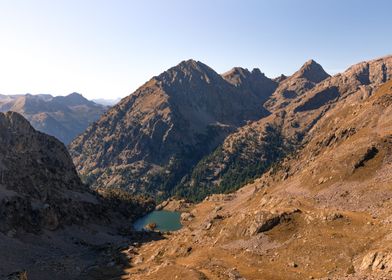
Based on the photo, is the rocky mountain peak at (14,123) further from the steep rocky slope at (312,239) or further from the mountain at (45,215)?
the steep rocky slope at (312,239)

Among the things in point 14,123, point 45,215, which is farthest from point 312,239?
point 14,123

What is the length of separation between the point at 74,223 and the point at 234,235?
77712 millimetres

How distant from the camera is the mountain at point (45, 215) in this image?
357 feet

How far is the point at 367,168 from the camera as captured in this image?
432 feet

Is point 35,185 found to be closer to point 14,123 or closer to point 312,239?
point 14,123

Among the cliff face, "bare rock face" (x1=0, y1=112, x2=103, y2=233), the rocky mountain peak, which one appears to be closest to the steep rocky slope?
the cliff face

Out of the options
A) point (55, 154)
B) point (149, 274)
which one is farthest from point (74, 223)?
point (149, 274)

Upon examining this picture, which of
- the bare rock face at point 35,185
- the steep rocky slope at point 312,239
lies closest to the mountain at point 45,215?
the bare rock face at point 35,185

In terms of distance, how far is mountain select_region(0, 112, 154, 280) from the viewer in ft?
357

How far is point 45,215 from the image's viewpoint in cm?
14112

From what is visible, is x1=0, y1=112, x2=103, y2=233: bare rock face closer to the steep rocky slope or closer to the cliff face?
the cliff face

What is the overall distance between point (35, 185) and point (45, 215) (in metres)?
19.7

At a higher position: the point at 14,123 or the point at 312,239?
the point at 14,123

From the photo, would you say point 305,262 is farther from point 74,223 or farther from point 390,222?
point 74,223
